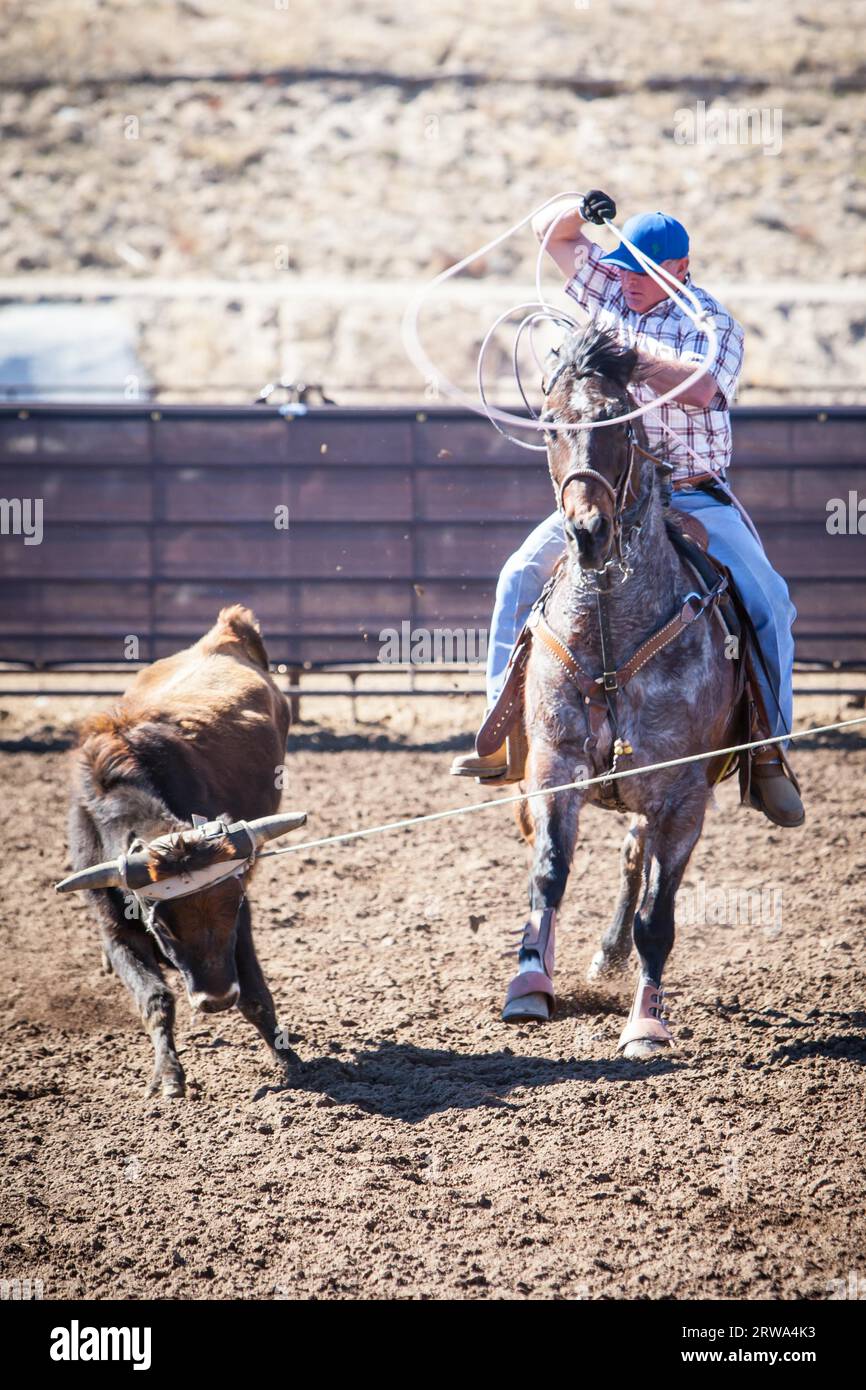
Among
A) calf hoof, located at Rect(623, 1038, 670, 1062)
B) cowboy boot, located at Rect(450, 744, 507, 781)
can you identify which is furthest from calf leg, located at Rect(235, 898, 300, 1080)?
calf hoof, located at Rect(623, 1038, 670, 1062)

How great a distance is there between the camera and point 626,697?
16.6 feet

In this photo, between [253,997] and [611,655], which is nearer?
[611,655]

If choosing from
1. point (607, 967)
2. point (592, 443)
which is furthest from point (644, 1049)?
point (592, 443)

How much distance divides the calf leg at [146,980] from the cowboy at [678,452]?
4.83 feet

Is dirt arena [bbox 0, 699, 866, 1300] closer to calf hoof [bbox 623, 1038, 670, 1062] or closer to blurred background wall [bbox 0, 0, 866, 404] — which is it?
calf hoof [bbox 623, 1038, 670, 1062]

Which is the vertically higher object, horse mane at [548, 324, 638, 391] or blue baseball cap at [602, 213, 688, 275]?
blue baseball cap at [602, 213, 688, 275]

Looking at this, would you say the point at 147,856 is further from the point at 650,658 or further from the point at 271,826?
the point at 650,658

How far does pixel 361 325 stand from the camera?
22.2 meters

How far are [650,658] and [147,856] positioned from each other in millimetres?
1928

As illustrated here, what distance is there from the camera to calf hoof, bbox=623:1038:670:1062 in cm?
505

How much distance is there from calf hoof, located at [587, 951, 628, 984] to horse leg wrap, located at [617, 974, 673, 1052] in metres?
1.09

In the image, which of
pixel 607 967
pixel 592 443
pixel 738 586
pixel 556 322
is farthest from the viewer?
pixel 607 967

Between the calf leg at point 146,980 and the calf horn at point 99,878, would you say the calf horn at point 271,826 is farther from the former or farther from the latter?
the calf leg at point 146,980

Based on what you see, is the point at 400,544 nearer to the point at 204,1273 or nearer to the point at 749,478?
the point at 749,478
